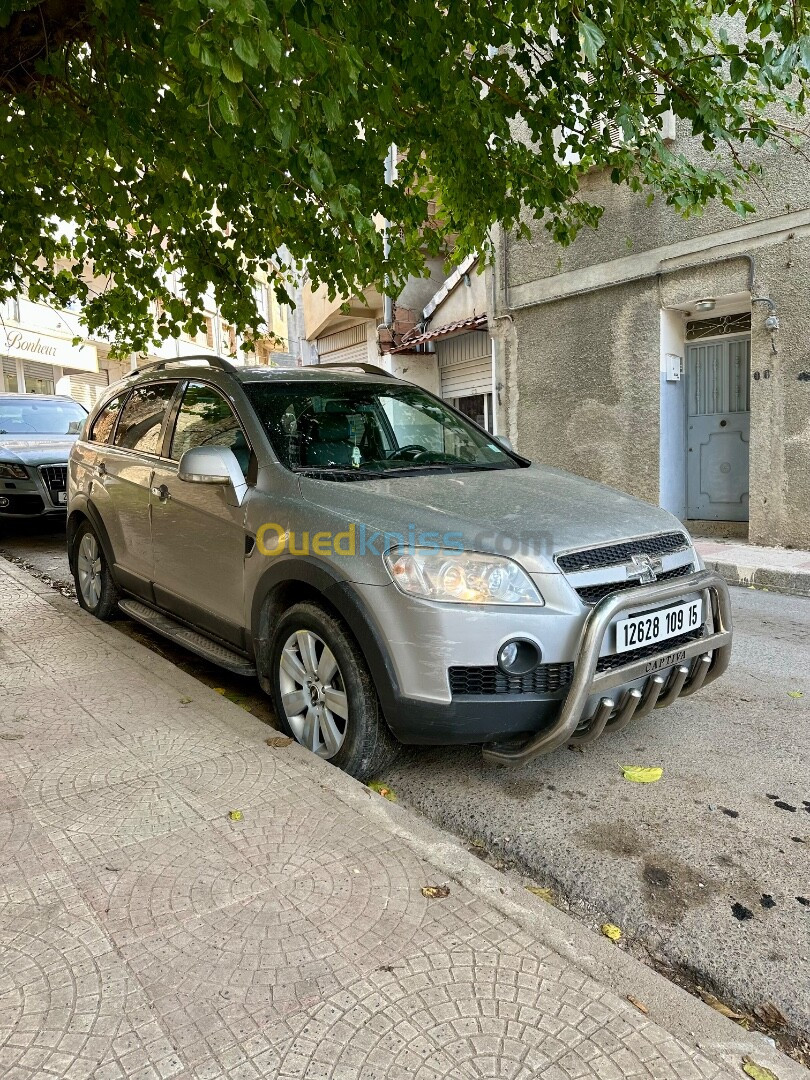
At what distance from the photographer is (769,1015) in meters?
1.98

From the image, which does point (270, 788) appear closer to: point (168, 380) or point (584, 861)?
point (584, 861)

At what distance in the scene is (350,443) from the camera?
388 centimetres

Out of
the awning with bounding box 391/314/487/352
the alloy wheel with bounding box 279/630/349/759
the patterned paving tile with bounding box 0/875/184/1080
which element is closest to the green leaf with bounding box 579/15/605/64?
the alloy wheel with bounding box 279/630/349/759

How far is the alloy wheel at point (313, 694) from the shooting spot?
10.3 feet

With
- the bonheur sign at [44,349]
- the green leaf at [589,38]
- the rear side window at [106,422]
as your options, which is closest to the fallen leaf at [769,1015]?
the green leaf at [589,38]

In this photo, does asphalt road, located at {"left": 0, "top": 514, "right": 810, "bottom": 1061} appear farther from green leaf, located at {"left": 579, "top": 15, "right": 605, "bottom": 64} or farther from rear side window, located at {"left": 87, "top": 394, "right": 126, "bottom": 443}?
green leaf, located at {"left": 579, "top": 15, "right": 605, "bottom": 64}

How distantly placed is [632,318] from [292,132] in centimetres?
712

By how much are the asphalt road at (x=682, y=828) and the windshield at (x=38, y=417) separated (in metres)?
7.33

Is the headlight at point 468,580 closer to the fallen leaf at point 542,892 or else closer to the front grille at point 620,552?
the front grille at point 620,552

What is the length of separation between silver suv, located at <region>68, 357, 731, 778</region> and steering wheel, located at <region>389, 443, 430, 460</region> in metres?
0.01

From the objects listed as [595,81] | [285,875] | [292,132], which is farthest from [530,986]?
[595,81]

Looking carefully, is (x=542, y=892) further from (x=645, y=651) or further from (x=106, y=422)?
(x=106, y=422)

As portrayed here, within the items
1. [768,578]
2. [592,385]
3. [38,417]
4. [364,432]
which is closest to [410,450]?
[364,432]

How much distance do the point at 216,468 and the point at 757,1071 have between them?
2.92 metres
